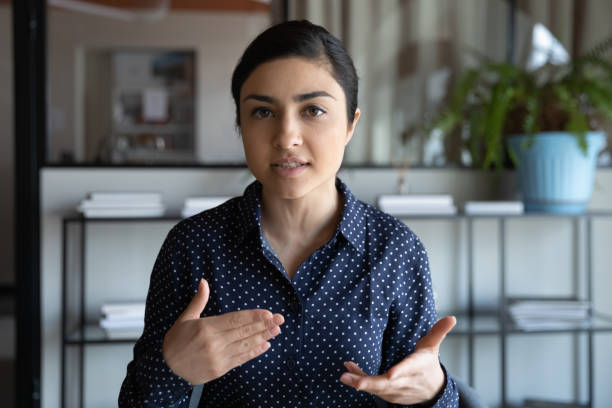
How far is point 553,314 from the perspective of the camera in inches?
99.2

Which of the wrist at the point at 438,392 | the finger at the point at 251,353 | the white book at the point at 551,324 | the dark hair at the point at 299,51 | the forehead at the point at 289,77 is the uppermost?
the dark hair at the point at 299,51

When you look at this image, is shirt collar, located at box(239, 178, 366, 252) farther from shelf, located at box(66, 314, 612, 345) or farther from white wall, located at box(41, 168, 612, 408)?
white wall, located at box(41, 168, 612, 408)

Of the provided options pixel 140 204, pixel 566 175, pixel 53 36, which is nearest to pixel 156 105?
pixel 53 36

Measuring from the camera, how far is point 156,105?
328cm

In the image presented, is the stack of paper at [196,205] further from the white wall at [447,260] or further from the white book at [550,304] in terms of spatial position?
the white book at [550,304]

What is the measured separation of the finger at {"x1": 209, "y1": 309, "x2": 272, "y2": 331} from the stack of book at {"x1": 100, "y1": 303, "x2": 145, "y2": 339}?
4.80ft

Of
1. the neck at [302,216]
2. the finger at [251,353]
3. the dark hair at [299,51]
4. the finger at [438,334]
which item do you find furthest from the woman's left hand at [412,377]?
the dark hair at [299,51]

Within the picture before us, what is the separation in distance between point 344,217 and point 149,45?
3.59m

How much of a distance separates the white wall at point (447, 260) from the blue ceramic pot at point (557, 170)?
301 mm

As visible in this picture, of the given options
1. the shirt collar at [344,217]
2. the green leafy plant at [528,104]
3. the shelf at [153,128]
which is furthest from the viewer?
the shelf at [153,128]

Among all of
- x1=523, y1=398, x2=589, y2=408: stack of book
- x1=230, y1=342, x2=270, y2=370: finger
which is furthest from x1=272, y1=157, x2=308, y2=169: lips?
x1=523, y1=398, x2=589, y2=408: stack of book

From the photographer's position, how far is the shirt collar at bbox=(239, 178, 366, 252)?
1.22 metres

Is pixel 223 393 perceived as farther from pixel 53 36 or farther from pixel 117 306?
pixel 53 36

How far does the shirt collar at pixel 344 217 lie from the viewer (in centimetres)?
122
